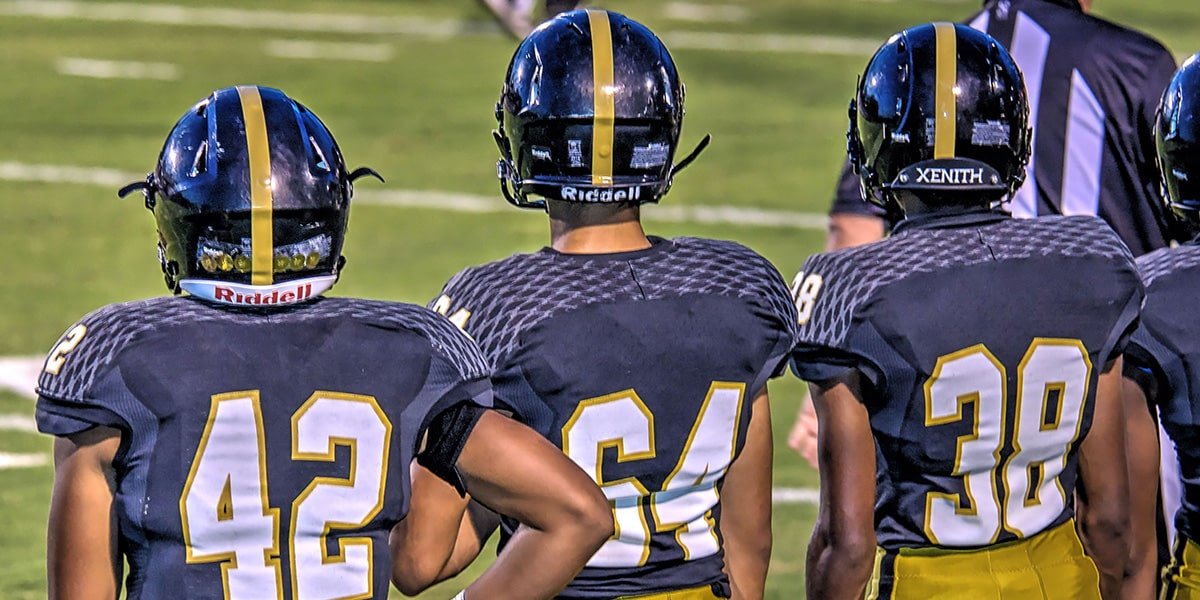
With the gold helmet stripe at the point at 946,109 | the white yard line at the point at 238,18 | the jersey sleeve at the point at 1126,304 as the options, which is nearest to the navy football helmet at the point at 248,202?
the gold helmet stripe at the point at 946,109

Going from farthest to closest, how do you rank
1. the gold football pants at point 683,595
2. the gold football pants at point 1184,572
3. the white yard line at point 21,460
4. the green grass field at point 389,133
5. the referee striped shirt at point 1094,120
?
the green grass field at point 389,133 → the white yard line at point 21,460 → the referee striped shirt at point 1094,120 → the gold football pants at point 1184,572 → the gold football pants at point 683,595

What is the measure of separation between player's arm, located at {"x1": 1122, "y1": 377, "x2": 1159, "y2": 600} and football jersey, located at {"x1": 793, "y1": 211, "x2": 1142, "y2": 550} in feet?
0.62

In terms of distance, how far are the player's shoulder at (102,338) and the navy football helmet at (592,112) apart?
2.67 feet

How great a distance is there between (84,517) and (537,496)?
0.76m

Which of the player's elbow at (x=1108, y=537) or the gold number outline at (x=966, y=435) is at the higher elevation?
the gold number outline at (x=966, y=435)

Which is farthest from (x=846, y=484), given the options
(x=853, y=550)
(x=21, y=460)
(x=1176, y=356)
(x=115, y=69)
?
(x=115, y=69)

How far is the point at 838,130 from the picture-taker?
13562 millimetres

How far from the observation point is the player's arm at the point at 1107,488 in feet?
12.6

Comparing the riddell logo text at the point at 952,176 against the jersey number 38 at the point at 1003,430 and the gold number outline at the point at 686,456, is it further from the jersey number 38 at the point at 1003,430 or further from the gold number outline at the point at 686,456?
the gold number outline at the point at 686,456

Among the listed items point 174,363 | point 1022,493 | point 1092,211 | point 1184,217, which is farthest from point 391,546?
point 1092,211

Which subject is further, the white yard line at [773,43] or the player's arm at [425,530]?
the white yard line at [773,43]

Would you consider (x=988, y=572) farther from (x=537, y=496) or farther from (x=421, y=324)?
(x=421, y=324)

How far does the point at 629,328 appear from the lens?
3.44 metres

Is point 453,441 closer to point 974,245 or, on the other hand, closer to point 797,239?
point 974,245
